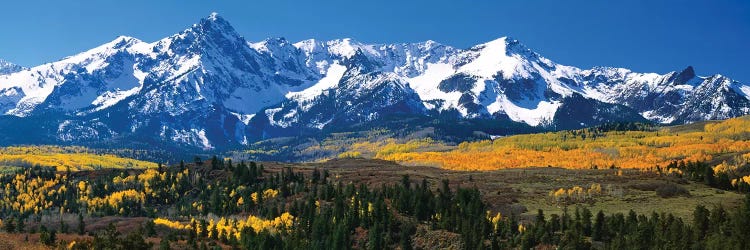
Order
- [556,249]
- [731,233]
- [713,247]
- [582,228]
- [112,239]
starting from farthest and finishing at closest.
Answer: [582,228], [556,249], [731,233], [713,247], [112,239]

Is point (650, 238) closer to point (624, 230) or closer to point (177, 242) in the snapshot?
point (624, 230)

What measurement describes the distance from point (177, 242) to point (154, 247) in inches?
761

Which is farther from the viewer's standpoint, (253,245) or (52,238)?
(253,245)

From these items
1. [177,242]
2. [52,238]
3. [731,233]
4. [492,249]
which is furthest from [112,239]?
[731,233]

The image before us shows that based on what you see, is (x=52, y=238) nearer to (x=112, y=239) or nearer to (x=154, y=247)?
(x=112, y=239)

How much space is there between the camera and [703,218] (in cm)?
18650

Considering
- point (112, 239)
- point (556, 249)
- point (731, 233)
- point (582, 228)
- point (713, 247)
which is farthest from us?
point (582, 228)

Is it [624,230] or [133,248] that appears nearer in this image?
[133,248]

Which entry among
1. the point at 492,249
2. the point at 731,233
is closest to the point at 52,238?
the point at 492,249

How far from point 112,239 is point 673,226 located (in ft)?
391

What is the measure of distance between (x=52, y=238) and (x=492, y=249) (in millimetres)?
A: 98396

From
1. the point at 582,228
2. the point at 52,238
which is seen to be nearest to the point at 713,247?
the point at 582,228

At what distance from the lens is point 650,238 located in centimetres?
18262

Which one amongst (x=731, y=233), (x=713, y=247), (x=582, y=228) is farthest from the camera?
(x=582, y=228)
